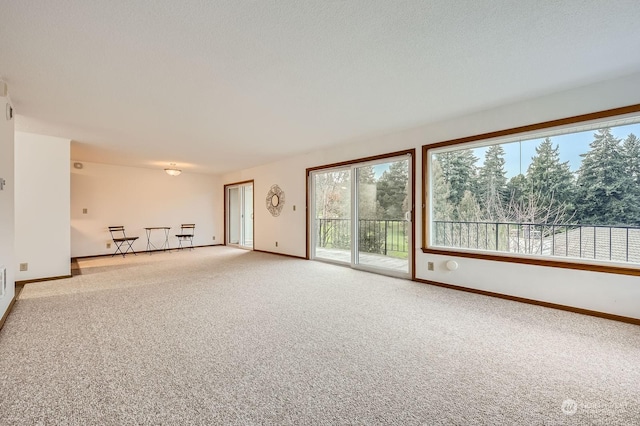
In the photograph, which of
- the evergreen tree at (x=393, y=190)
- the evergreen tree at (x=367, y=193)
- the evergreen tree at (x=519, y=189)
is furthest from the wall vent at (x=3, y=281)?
the evergreen tree at (x=519, y=189)

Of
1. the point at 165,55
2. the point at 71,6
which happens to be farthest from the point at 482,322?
the point at 71,6

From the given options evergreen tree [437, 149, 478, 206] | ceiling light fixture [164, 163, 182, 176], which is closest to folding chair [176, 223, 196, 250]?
ceiling light fixture [164, 163, 182, 176]

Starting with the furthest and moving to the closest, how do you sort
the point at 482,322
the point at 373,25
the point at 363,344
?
the point at 482,322 → the point at 363,344 → the point at 373,25

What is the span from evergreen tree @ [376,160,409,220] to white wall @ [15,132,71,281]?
5206 millimetres

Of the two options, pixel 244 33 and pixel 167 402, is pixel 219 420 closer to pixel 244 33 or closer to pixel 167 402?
pixel 167 402

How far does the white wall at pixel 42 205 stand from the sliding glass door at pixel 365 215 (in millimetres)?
4276

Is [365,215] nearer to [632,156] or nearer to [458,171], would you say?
[458,171]

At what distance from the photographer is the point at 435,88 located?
2.90 m

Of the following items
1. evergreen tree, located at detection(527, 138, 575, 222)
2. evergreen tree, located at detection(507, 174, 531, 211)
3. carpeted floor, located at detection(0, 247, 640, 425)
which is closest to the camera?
carpeted floor, located at detection(0, 247, 640, 425)

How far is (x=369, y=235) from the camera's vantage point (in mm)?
5109

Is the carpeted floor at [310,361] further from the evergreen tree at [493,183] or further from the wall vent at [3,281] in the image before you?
the evergreen tree at [493,183]

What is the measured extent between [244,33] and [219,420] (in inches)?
94.7

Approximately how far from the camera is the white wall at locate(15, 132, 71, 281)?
4180 mm

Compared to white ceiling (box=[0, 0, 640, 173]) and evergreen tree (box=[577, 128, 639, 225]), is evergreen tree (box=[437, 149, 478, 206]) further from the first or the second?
evergreen tree (box=[577, 128, 639, 225])
